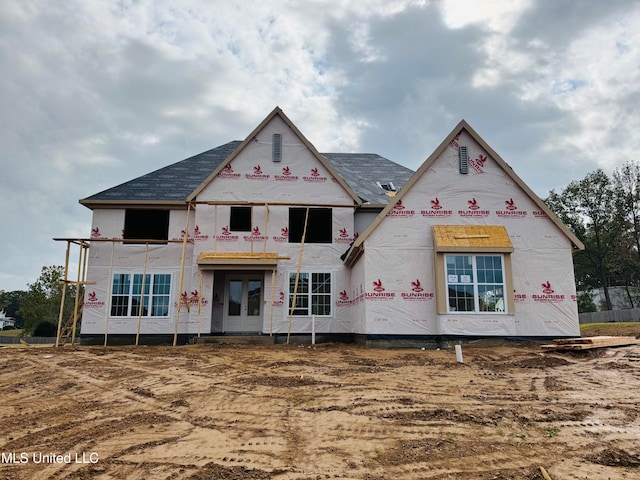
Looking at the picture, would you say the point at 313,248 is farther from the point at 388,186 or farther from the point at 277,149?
the point at 388,186

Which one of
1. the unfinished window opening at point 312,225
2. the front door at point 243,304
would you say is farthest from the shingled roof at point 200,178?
the front door at point 243,304

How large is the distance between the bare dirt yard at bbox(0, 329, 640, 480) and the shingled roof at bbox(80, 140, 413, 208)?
27.7ft

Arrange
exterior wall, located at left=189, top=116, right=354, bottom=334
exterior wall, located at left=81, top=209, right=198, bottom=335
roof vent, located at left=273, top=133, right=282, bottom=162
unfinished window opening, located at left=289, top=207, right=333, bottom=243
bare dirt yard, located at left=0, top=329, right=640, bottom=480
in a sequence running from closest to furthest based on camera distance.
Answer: bare dirt yard, located at left=0, top=329, right=640, bottom=480 → exterior wall, located at left=189, top=116, right=354, bottom=334 → exterior wall, located at left=81, top=209, right=198, bottom=335 → unfinished window opening, located at left=289, top=207, right=333, bottom=243 → roof vent, located at left=273, top=133, right=282, bottom=162

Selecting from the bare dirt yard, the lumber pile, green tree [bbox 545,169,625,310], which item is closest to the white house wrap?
the lumber pile

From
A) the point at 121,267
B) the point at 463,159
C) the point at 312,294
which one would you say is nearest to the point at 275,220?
the point at 312,294

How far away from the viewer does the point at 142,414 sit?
19.7ft

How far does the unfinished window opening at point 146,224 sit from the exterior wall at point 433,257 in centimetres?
841

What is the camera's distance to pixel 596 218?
3825 cm

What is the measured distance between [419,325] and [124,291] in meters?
10.9

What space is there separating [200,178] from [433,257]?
1047cm

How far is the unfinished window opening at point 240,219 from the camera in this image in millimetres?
16703

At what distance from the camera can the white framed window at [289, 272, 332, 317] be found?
1617 cm

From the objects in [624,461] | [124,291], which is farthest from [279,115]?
[624,461]

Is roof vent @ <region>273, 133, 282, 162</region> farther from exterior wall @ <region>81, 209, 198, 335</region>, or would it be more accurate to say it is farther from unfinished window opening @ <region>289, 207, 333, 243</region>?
exterior wall @ <region>81, 209, 198, 335</region>
